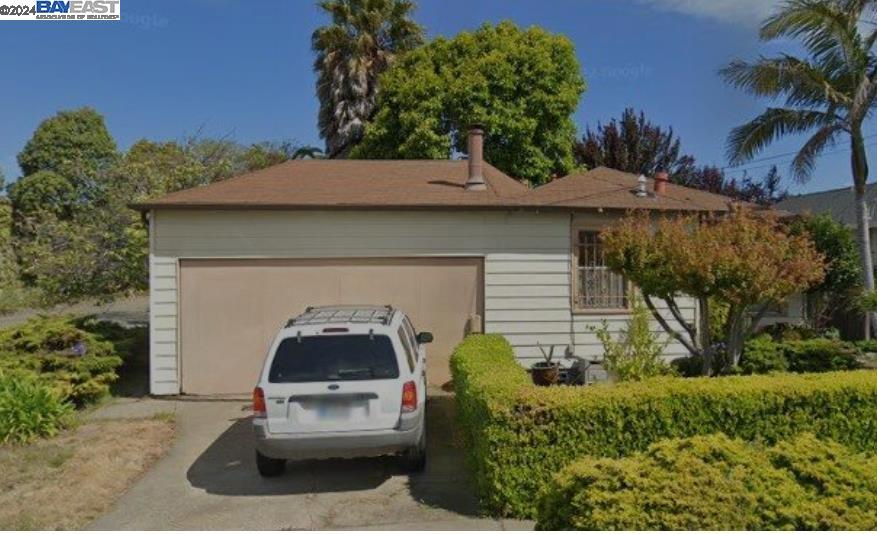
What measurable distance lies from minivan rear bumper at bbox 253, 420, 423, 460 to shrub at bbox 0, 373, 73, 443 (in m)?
3.73

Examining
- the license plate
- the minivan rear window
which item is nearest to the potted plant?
the minivan rear window

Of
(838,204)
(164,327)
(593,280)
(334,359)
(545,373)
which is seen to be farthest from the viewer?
(838,204)

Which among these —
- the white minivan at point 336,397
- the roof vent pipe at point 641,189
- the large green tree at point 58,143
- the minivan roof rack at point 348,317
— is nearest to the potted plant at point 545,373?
the minivan roof rack at point 348,317

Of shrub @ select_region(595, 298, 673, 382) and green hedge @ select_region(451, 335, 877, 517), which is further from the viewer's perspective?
shrub @ select_region(595, 298, 673, 382)

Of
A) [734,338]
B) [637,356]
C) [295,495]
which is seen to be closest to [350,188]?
[637,356]

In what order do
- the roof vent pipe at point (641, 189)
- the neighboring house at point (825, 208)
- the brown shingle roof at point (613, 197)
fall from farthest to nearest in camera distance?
1. the neighboring house at point (825, 208)
2. the roof vent pipe at point (641, 189)
3. the brown shingle roof at point (613, 197)

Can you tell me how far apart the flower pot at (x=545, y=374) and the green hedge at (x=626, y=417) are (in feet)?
12.3

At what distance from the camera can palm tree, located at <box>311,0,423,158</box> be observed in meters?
22.0

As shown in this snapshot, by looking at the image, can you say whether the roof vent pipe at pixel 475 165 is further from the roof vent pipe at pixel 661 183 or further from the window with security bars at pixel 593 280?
the roof vent pipe at pixel 661 183

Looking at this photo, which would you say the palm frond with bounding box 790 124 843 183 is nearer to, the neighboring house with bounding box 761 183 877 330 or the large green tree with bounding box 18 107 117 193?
the neighboring house with bounding box 761 183 877 330

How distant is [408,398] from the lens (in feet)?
18.2

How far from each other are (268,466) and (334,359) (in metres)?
1.33

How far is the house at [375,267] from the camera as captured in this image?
953 cm

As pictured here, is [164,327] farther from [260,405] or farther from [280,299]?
Result: [260,405]
